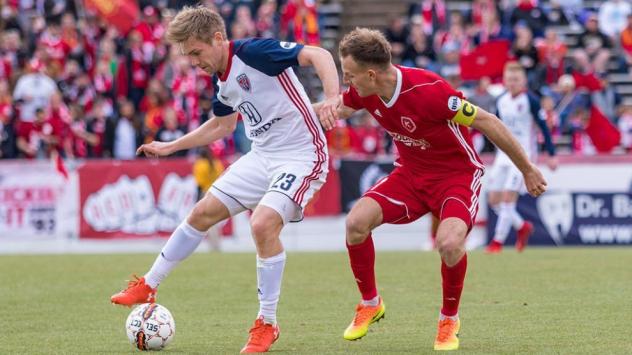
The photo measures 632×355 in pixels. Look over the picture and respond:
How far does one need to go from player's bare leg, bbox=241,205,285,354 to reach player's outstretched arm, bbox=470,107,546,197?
4.77 ft

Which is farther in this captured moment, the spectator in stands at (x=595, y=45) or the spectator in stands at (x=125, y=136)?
the spectator in stands at (x=595, y=45)

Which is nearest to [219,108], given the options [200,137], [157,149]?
[200,137]

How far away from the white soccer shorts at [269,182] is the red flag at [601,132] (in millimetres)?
13290

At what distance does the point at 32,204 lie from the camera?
1903cm

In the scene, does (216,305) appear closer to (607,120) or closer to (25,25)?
(607,120)

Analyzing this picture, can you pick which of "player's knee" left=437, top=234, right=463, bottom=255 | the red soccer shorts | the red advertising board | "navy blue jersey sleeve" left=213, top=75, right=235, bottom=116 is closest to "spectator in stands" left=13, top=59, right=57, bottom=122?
the red advertising board

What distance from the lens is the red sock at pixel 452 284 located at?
783 centimetres

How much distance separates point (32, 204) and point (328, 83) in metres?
12.4

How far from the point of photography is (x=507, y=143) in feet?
24.4

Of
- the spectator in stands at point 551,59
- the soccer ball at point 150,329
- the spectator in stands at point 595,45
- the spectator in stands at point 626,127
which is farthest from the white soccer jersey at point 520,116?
the soccer ball at point 150,329

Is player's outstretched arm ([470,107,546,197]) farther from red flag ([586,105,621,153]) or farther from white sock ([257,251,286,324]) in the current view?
red flag ([586,105,621,153])

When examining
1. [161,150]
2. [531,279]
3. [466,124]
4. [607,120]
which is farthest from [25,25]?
[466,124]

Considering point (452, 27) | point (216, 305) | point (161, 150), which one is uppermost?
point (452, 27)

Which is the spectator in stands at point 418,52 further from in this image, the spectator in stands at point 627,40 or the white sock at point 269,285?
the white sock at point 269,285
